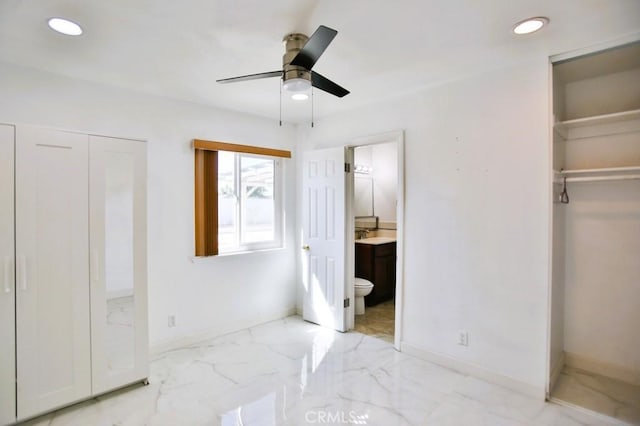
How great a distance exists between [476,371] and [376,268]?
206cm

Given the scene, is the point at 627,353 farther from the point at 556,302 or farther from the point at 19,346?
the point at 19,346

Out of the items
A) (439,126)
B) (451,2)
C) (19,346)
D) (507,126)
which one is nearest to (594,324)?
(507,126)

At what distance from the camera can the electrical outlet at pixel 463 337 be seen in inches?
110

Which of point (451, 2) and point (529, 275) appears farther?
point (529, 275)

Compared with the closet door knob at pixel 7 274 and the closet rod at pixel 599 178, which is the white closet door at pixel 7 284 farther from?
the closet rod at pixel 599 178

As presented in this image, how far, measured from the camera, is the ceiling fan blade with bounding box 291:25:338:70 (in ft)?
5.26

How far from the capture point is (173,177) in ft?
10.8

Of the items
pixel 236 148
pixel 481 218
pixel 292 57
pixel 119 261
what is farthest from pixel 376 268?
pixel 292 57

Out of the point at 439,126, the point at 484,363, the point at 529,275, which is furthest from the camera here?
the point at 439,126

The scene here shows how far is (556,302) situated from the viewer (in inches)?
104

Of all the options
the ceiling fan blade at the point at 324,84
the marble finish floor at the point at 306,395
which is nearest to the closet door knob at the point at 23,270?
the marble finish floor at the point at 306,395

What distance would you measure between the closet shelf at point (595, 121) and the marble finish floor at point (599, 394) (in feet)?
6.34

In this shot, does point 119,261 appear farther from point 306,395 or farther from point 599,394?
point 599,394

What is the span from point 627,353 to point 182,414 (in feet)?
10.9
